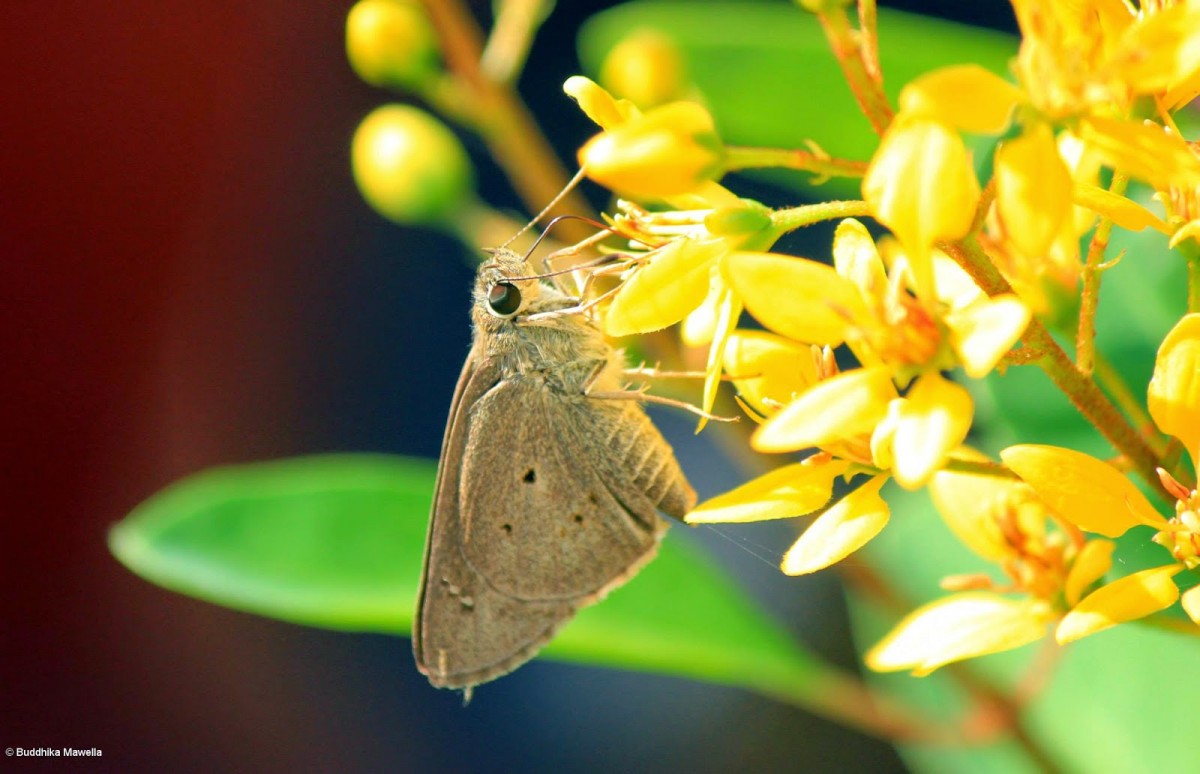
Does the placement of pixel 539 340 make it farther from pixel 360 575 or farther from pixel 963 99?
pixel 963 99

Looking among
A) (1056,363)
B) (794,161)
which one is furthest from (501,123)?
(1056,363)

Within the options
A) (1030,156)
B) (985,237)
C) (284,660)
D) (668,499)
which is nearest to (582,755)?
(284,660)

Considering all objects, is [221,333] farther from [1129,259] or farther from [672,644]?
[1129,259]

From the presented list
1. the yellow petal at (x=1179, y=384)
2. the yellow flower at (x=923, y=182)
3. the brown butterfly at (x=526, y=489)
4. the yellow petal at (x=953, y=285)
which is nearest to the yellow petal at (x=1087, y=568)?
the yellow petal at (x=1179, y=384)

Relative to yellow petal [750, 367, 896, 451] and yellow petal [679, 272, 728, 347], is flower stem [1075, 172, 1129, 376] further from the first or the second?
yellow petal [679, 272, 728, 347]

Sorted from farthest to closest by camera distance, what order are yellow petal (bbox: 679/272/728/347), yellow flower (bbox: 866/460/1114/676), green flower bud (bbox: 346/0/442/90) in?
green flower bud (bbox: 346/0/442/90)
yellow petal (bbox: 679/272/728/347)
yellow flower (bbox: 866/460/1114/676)

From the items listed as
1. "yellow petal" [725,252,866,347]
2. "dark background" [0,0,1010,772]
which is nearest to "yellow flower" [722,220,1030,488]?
"yellow petal" [725,252,866,347]
